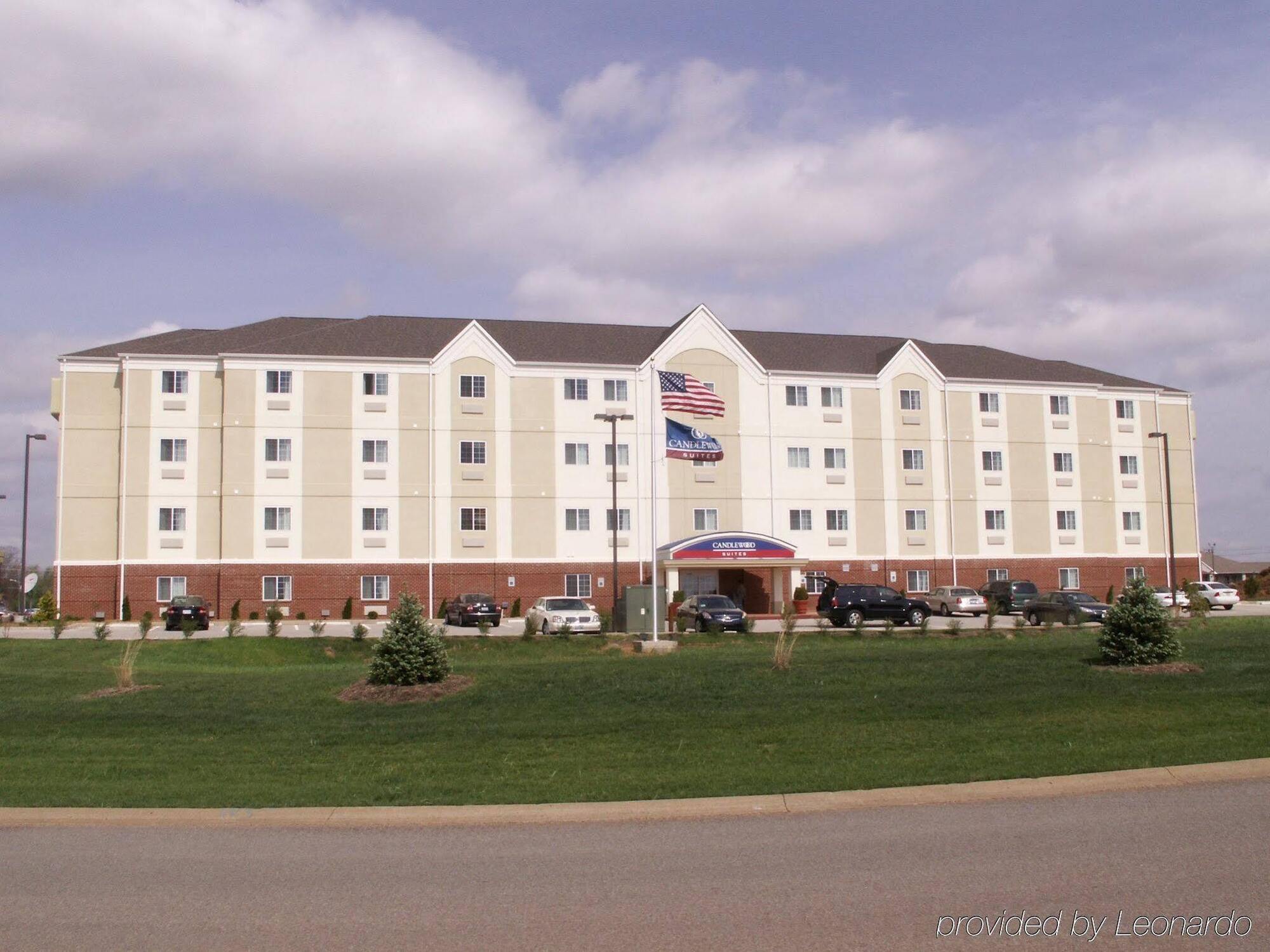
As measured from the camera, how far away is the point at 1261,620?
32500 millimetres

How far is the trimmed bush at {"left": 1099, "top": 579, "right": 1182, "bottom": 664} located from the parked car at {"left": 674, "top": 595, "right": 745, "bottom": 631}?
1868 cm

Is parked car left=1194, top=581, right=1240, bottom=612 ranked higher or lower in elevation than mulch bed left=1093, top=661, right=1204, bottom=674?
higher

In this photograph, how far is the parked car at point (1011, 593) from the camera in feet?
154

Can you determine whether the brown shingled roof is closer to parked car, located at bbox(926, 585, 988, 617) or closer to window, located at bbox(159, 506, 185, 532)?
window, located at bbox(159, 506, 185, 532)

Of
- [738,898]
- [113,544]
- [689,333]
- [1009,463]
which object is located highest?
[689,333]

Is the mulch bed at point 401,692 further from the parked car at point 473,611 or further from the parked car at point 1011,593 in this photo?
the parked car at point 1011,593

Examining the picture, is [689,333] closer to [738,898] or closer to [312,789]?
[312,789]

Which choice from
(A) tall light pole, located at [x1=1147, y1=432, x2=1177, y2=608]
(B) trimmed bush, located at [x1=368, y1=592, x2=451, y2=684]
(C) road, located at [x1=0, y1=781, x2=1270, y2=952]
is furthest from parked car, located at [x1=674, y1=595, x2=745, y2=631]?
(C) road, located at [x1=0, y1=781, x2=1270, y2=952]

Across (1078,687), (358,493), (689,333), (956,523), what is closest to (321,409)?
(358,493)

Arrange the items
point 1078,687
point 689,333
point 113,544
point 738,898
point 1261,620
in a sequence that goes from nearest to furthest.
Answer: point 738,898 < point 1078,687 < point 1261,620 < point 113,544 < point 689,333

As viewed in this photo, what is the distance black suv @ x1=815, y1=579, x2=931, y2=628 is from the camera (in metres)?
39.8

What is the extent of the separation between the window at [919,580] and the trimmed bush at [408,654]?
43.6 m

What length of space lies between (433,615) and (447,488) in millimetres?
6074

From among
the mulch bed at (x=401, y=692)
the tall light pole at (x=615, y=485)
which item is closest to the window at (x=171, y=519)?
the tall light pole at (x=615, y=485)
